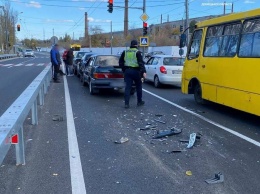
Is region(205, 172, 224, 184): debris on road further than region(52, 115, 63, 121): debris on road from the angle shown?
No

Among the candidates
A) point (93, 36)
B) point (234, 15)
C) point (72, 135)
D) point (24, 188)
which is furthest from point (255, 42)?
point (93, 36)

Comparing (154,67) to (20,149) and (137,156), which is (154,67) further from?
(20,149)

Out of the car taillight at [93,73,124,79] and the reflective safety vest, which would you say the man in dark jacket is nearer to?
the car taillight at [93,73,124,79]

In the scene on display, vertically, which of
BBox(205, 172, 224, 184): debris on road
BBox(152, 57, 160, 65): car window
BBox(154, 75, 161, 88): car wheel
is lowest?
BBox(205, 172, 224, 184): debris on road

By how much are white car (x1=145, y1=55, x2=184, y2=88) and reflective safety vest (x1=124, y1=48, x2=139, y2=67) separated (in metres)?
4.92

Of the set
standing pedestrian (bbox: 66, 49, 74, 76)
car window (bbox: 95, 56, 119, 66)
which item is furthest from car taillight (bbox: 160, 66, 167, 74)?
standing pedestrian (bbox: 66, 49, 74, 76)

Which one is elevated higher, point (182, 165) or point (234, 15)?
point (234, 15)

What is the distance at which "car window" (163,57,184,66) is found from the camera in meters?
15.0

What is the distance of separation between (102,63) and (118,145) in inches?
272

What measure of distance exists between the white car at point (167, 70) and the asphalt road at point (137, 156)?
5568 mm

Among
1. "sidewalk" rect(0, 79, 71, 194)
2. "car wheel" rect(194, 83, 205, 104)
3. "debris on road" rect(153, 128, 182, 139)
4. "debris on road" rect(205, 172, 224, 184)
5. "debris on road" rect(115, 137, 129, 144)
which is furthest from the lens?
"car wheel" rect(194, 83, 205, 104)

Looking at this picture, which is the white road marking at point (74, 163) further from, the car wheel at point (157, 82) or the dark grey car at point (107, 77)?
the car wheel at point (157, 82)

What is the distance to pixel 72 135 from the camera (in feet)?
22.1

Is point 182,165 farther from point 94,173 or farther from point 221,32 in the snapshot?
point 221,32
